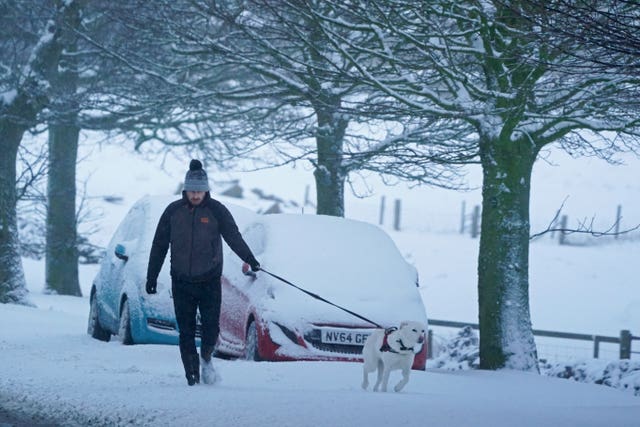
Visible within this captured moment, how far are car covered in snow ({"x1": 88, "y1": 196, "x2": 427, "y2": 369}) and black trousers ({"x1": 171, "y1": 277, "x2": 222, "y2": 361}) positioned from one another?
3.05 feet

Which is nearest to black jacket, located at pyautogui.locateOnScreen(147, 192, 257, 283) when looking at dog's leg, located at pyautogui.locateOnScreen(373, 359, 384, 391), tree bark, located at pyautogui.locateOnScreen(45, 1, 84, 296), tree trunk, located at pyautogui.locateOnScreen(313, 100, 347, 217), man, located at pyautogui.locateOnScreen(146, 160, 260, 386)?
man, located at pyautogui.locateOnScreen(146, 160, 260, 386)

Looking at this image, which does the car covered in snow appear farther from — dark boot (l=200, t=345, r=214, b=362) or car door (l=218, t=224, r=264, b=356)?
dark boot (l=200, t=345, r=214, b=362)

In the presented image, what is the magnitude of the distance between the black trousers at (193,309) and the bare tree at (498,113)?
3.69 metres

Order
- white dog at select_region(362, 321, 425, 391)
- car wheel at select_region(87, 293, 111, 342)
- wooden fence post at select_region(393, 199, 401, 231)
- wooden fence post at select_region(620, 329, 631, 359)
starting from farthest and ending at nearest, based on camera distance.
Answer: wooden fence post at select_region(393, 199, 401, 231)
wooden fence post at select_region(620, 329, 631, 359)
car wheel at select_region(87, 293, 111, 342)
white dog at select_region(362, 321, 425, 391)

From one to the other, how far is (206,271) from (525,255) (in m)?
5.09

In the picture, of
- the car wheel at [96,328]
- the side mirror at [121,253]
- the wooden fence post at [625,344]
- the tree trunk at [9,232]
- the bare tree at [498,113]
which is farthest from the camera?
the tree trunk at [9,232]

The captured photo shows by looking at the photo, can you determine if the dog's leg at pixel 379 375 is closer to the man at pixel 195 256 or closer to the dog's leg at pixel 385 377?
the dog's leg at pixel 385 377

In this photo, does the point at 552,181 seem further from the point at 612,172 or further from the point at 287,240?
the point at 287,240

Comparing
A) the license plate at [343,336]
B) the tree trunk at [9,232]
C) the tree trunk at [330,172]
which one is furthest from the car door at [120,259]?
the tree trunk at [9,232]

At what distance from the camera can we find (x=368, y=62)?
16922 mm

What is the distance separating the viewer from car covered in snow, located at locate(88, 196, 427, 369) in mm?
10531

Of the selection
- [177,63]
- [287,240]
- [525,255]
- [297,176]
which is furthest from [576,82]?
[297,176]

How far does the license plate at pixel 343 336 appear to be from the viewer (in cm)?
1055

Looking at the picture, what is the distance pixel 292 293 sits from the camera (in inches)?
425
